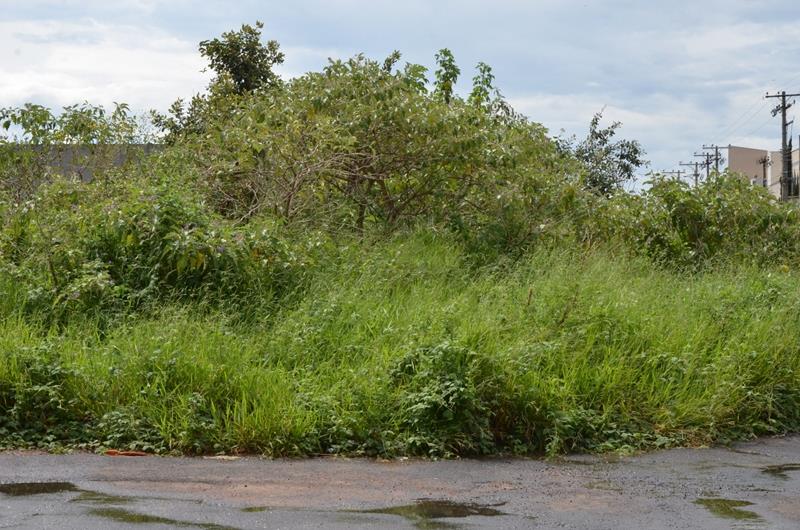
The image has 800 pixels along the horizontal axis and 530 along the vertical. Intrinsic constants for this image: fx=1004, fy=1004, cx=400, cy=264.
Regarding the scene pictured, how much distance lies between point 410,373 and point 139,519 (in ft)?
9.63

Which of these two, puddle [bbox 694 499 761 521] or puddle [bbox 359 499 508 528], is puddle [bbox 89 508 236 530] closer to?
puddle [bbox 359 499 508 528]

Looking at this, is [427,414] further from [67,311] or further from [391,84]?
[391,84]

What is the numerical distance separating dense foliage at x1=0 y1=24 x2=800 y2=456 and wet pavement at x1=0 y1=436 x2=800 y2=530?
1.29ft

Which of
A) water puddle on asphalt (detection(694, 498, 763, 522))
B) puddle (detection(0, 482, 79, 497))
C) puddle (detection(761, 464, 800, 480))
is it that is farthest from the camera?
puddle (detection(761, 464, 800, 480))

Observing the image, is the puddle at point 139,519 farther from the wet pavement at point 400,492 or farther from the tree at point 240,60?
the tree at point 240,60

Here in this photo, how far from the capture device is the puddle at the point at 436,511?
5193 millimetres

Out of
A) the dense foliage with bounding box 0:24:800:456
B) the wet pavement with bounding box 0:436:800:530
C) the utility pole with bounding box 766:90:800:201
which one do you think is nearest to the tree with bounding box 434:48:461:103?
the dense foliage with bounding box 0:24:800:456

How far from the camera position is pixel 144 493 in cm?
563

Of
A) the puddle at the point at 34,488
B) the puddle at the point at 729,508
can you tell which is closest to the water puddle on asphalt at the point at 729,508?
the puddle at the point at 729,508

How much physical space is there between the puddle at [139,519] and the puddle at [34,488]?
0.58m

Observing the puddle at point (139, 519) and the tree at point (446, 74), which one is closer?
the puddle at point (139, 519)

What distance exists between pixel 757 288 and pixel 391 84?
205 inches

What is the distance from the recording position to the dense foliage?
7.19 m

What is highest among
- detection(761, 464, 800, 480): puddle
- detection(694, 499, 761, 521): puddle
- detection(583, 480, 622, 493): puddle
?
detection(694, 499, 761, 521): puddle
